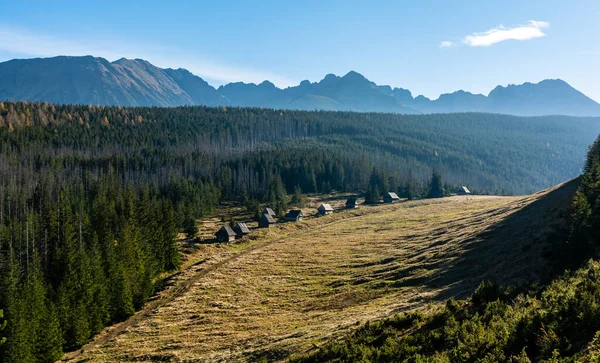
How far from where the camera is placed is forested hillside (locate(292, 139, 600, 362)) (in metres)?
18.2

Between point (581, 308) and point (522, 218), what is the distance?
4490cm

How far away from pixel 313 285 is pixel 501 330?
4000cm

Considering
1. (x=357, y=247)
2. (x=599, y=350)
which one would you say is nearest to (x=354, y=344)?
(x=599, y=350)

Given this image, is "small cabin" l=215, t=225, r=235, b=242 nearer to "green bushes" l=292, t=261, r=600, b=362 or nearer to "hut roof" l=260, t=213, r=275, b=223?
"hut roof" l=260, t=213, r=275, b=223

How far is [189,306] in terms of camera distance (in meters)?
55.9

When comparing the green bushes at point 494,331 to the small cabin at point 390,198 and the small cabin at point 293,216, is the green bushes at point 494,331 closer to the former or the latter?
the small cabin at point 293,216

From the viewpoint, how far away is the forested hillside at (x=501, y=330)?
18219mm

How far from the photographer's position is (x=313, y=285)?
5950cm

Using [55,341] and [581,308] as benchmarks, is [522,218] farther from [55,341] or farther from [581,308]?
[55,341]

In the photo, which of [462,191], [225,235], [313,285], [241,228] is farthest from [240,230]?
[462,191]

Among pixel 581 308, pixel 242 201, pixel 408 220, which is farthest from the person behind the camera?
pixel 242 201

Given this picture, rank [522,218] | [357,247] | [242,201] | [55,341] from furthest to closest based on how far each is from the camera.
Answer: [242,201] → [357,247] → [522,218] → [55,341]

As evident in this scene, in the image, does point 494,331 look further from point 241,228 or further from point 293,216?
point 293,216

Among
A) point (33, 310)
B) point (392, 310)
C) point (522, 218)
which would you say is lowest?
point (33, 310)
